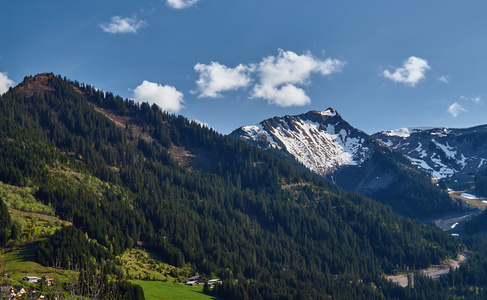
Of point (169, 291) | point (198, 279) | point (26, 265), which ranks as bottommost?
point (198, 279)

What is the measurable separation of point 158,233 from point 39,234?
200ft

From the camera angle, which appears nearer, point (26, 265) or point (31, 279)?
point (31, 279)

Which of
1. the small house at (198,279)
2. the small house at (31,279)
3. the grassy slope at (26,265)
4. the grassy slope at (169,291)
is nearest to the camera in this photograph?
the small house at (31,279)

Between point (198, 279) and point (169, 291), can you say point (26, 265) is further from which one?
point (198, 279)

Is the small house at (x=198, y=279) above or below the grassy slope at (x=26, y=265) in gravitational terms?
below

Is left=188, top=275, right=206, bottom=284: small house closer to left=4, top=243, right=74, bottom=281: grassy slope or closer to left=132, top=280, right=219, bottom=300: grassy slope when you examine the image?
left=132, top=280, right=219, bottom=300: grassy slope

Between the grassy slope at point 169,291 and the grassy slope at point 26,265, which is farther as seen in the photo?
the grassy slope at point 169,291

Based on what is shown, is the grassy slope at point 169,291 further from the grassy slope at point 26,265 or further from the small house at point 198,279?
the grassy slope at point 26,265

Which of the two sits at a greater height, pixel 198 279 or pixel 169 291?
pixel 169 291

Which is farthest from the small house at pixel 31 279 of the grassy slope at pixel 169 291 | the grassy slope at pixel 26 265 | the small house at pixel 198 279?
the small house at pixel 198 279

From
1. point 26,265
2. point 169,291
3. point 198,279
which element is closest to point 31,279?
point 26,265

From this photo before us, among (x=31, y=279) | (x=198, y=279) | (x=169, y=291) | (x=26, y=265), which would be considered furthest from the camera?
(x=198, y=279)

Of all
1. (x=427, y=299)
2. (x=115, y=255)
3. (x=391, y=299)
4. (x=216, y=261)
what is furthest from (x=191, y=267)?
(x=427, y=299)

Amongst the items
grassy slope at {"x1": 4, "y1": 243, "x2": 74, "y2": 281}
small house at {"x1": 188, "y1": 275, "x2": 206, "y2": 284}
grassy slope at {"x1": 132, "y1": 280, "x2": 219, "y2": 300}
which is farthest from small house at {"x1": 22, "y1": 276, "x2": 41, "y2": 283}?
small house at {"x1": 188, "y1": 275, "x2": 206, "y2": 284}
